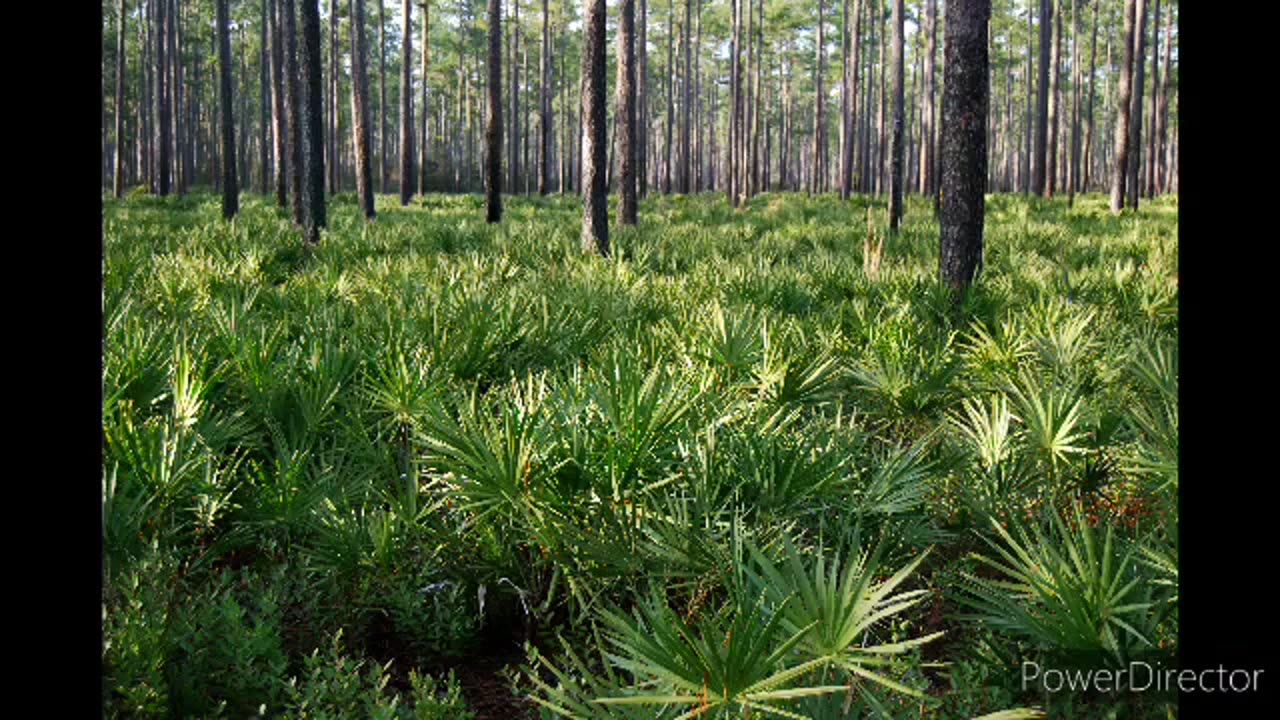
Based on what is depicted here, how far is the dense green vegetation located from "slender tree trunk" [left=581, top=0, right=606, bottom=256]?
6934 mm

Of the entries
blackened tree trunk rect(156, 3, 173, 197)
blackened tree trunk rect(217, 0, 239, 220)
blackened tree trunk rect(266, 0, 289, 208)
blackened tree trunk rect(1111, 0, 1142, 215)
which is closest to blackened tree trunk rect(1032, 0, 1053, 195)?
blackened tree trunk rect(1111, 0, 1142, 215)

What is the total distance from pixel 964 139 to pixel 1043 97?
19.3 m

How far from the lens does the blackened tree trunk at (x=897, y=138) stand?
16.9 m

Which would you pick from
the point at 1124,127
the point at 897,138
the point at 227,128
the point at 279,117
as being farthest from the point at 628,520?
the point at 279,117

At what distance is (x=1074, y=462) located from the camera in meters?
3.42

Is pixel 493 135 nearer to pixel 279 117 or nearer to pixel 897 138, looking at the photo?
pixel 897 138

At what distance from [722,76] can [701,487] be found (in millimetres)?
73311

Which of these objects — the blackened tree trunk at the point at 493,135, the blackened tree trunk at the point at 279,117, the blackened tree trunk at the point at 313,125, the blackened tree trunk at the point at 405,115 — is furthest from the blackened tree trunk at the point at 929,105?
the blackened tree trunk at the point at 313,125

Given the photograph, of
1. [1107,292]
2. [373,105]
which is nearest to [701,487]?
[1107,292]

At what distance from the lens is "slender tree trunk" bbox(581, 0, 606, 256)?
12086mm

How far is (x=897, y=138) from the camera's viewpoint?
17375mm

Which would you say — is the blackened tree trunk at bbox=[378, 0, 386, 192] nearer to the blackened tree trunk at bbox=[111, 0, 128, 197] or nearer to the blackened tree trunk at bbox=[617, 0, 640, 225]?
the blackened tree trunk at bbox=[111, 0, 128, 197]

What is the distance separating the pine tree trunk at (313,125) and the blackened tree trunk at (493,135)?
3.52 metres
